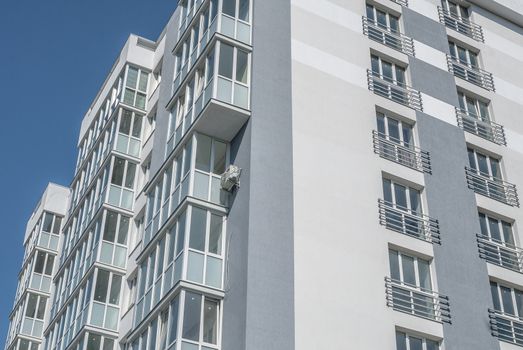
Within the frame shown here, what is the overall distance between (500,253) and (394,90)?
7.09 meters

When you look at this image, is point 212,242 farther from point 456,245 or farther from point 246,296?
point 456,245

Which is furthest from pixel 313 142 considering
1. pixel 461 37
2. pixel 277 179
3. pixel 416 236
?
pixel 461 37

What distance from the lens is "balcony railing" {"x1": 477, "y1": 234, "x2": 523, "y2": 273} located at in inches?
1158

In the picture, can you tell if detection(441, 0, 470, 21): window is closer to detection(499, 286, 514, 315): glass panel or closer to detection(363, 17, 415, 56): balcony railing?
detection(363, 17, 415, 56): balcony railing

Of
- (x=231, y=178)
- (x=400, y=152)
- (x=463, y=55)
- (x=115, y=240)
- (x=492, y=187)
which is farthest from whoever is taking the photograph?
(x=463, y=55)

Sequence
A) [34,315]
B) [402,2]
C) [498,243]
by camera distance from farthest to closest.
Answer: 1. [34,315]
2. [402,2]
3. [498,243]

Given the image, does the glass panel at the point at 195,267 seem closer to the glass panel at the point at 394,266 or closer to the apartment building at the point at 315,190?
the apartment building at the point at 315,190

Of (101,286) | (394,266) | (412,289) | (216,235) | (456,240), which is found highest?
(101,286)

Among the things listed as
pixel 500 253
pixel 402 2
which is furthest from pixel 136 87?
pixel 500 253

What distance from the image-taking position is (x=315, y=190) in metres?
26.8

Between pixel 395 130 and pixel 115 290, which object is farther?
pixel 115 290

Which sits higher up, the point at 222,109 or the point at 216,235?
the point at 222,109

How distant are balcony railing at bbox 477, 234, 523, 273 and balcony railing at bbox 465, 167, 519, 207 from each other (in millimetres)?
1896

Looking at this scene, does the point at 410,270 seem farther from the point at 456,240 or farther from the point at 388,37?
the point at 388,37
